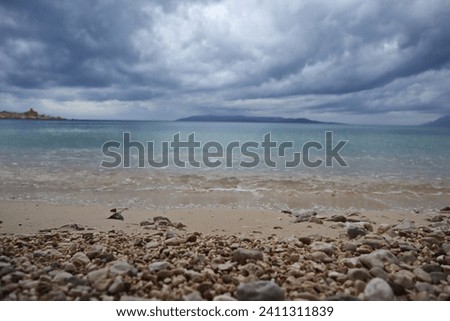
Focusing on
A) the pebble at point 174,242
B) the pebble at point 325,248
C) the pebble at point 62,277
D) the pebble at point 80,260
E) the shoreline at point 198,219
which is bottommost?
the shoreline at point 198,219

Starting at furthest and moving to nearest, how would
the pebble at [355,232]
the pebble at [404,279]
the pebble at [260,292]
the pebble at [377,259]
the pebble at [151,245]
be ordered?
the pebble at [355,232]
the pebble at [151,245]
the pebble at [377,259]
the pebble at [404,279]
the pebble at [260,292]

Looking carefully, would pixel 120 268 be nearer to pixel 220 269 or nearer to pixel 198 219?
pixel 220 269

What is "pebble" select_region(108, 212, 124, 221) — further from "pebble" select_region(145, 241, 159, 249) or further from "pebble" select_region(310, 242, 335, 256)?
"pebble" select_region(310, 242, 335, 256)

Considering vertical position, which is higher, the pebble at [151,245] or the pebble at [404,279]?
the pebble at [404,279]

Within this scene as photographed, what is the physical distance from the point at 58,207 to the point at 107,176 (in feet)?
13.1

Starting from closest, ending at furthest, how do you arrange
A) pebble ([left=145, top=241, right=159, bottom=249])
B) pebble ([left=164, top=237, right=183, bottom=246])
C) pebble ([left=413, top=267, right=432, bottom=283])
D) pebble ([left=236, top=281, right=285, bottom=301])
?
pebble ([left=236, top=281, right=285, bottom=301]) < pebble ([left=413, top=267, right=432, bottom=283]) < pebble ([left=145, top=241, right=159, bottom=249]) < pebble ([left=164, top=237, right=183, bottom=246])

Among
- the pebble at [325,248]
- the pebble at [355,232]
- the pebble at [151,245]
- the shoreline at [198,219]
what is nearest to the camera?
the pebble at [325,248]

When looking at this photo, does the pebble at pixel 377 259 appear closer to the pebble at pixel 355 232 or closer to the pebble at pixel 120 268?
the pebble at pixel 355 232

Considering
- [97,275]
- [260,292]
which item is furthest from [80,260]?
[260,292]

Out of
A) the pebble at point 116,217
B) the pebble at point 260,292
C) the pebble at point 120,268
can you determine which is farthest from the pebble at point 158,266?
the pebble at point 116,217

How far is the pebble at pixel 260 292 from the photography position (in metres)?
2.40

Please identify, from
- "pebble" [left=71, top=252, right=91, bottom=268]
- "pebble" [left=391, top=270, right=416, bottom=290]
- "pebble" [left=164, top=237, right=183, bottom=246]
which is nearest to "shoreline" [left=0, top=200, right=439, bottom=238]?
"pebble" [left=164, top=237, right=183, bottom=246]

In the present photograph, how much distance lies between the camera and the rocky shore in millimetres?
2473
